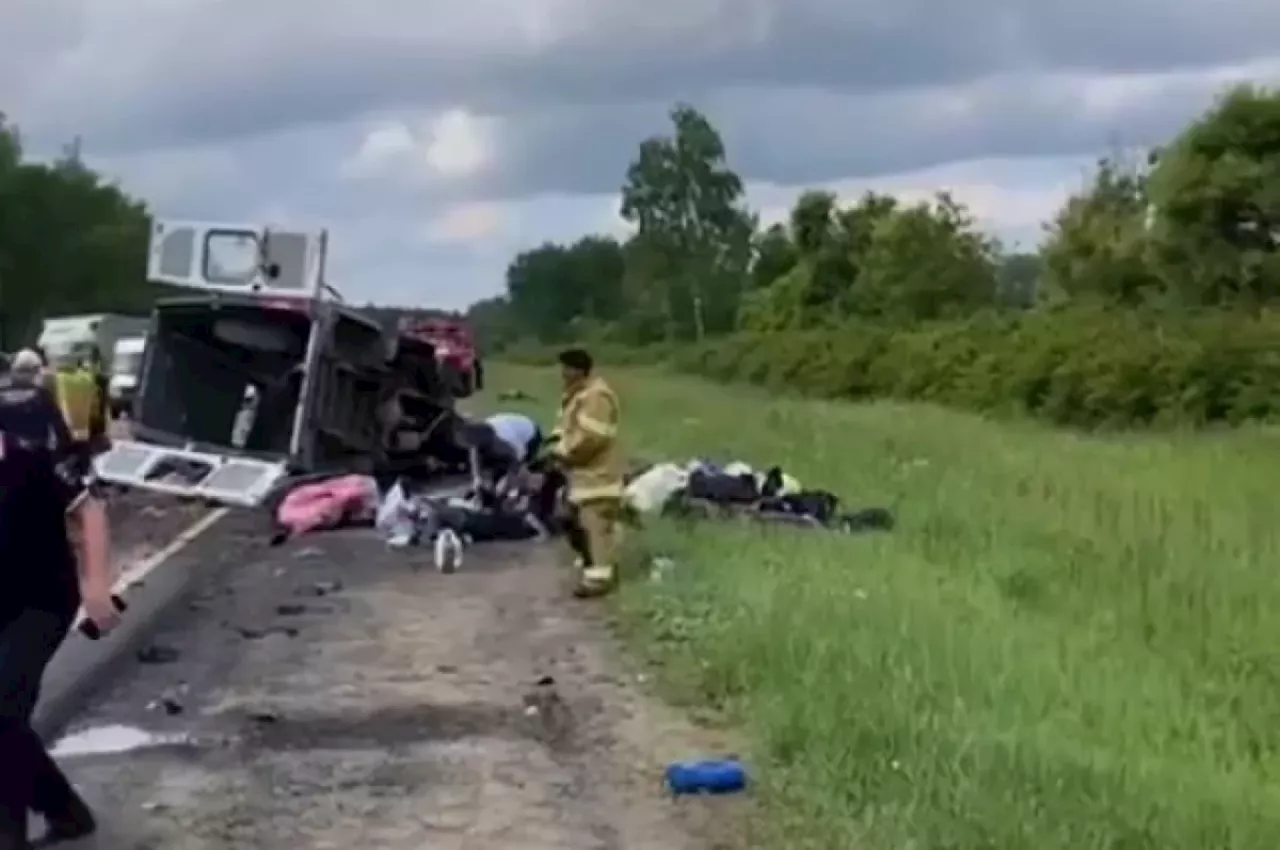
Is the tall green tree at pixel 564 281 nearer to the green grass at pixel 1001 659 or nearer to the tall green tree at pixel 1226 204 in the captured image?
the tall green tree at pixel 1226 204

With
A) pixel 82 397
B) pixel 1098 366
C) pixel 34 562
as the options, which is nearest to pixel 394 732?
pixel 34 562

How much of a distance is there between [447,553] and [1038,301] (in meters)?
47.2

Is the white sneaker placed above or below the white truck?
above

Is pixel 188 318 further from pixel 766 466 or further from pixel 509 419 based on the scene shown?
pixel 766 466

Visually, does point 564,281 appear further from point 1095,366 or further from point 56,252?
point 1095,366

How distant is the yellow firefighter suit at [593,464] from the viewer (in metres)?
16.2

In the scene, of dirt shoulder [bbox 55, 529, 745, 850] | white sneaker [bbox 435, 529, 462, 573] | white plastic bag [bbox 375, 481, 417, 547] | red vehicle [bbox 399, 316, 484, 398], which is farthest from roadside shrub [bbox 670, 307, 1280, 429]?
dirt shoulder [bbox 55, 529, 745, 850]

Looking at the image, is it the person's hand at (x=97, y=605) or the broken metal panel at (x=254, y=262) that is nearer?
the person's hand at (x=97, y=605)

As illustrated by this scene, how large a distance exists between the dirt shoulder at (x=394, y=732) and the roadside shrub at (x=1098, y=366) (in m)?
27.3

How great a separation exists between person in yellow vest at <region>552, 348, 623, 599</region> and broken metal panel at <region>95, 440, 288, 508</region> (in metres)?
6.38

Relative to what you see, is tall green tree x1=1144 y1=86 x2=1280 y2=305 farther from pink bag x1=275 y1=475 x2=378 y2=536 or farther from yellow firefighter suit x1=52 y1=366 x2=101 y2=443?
pink bag x1=275 y1=475 x2=378 y2=536

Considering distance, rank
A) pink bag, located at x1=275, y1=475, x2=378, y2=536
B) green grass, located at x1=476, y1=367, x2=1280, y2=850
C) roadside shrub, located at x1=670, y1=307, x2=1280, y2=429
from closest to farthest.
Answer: green grass, located at x1=476, y1=367, x2=1280, y2=850
pink bag, located at x1=275, y1=475, x2=378, y2=536
roadside shrub, located at x1=670, y1=307, x2=1280, y2=429

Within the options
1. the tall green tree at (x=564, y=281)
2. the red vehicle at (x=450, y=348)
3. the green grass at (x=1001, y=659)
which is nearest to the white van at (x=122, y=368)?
the red vehicle at (x=450, y=348)

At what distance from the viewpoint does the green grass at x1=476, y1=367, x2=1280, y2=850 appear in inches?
340
